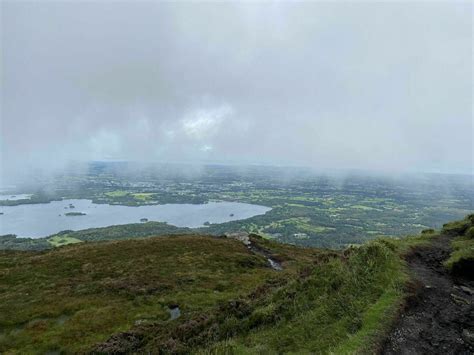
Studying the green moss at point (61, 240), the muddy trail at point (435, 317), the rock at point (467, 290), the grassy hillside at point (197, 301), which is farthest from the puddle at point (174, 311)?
the green moss at point (61, 240)

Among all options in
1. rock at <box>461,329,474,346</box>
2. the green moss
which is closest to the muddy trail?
rock at <box>461,329,474,346</box>

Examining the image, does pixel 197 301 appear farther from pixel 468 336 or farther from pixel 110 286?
pixel 468 336

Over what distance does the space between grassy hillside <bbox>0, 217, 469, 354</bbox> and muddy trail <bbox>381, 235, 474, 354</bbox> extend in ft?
2.01

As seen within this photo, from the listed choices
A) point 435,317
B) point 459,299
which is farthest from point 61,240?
point 459,299

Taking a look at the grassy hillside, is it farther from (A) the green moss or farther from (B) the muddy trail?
(A) the green moss

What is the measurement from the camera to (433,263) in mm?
17406

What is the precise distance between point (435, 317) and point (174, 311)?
653 inches

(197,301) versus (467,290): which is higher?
(467,290)

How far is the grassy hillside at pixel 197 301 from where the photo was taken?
11039 millimetres

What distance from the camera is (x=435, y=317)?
35.6 ft

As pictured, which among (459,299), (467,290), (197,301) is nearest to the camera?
(459,299)

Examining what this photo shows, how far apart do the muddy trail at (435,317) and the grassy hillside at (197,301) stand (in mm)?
612

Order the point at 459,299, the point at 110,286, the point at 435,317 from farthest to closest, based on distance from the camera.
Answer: the point at 110,286, the point at 459,299, the point at 435,317

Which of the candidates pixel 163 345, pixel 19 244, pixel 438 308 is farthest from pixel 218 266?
pixel 19 244
